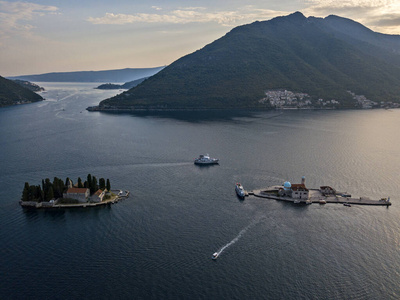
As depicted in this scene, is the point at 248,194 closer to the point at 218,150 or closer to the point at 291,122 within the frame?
the point at 218,150

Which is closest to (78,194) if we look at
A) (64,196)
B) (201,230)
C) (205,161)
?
(64,196)

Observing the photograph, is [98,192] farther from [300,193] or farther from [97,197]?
[300,193]

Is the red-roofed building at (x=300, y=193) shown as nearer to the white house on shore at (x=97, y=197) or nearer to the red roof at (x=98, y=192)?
the white house on shore at (x=97, y=197)

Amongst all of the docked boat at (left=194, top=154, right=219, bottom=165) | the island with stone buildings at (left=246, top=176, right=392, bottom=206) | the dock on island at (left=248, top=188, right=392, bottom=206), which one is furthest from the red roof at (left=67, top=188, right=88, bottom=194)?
the dock on island at (left=248, top=188, right=392, bottom=206)

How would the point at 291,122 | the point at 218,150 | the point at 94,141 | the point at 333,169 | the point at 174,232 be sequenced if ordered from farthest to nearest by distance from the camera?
the point at 291,122 < the point at 94,141 < the point at 218,150 < the point at 333,169 < the point at 174,232

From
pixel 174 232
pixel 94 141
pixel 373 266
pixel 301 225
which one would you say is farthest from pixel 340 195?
pixel 94 141

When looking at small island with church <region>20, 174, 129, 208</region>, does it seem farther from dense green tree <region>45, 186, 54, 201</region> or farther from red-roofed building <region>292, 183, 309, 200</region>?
red-roofed building <region>292, 183, 309, 200</region>
